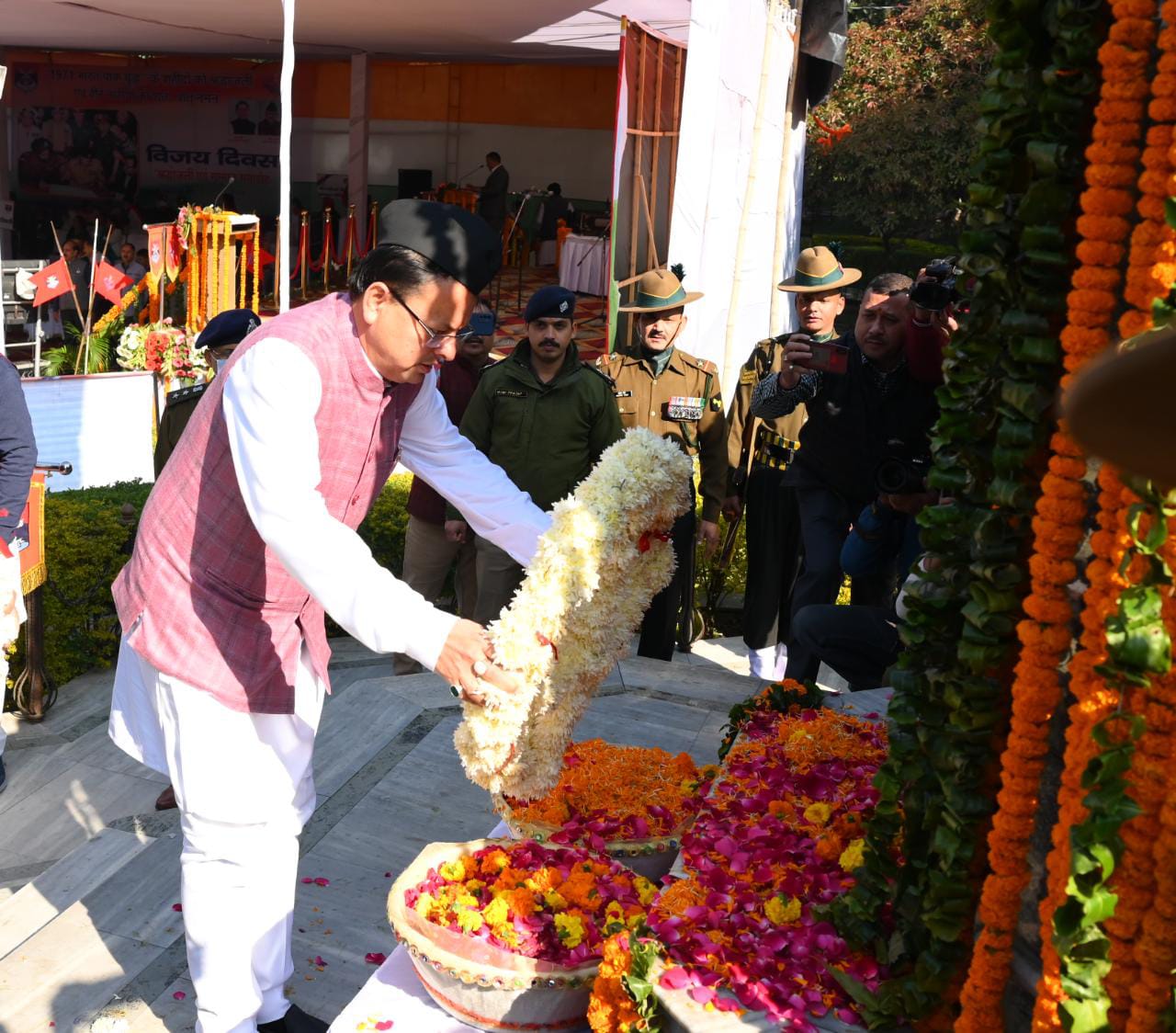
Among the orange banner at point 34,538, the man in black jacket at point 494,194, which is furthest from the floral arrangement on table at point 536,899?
the man in black jacket at point 494,194

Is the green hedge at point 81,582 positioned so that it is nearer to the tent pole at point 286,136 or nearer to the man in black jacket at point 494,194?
the tent pole at point 286,136

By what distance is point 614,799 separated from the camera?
394 cm

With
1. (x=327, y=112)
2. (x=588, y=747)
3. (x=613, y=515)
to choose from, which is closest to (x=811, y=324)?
(x=588, y=747)

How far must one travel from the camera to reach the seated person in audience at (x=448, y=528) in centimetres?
637

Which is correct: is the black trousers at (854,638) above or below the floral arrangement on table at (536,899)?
above

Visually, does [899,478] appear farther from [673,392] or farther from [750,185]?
[750,185]

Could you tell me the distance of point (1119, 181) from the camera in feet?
7.16

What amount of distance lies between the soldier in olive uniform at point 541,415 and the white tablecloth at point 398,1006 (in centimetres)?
264

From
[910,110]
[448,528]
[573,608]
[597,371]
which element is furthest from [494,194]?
[573,608]

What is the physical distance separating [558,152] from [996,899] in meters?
20.2

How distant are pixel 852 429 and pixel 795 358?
1.19 feet

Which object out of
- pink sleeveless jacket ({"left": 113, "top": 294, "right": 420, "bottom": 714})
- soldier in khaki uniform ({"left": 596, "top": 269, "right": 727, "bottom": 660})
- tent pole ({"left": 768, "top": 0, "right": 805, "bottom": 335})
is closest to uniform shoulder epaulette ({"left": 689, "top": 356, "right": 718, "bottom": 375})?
soldier in khaki uniform ({"left": 596, "top": 269, "right": 727, "bottom": 660})

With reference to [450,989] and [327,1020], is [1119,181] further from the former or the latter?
[327,1020]

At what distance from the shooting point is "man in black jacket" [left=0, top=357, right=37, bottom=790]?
15.9ft
